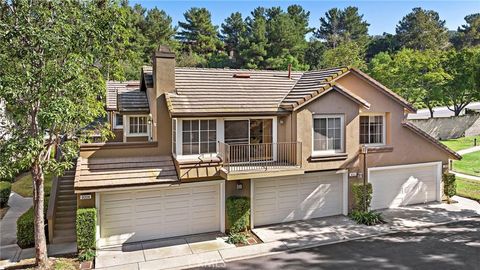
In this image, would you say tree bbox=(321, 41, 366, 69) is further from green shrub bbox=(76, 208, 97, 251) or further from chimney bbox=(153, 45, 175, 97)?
green shrub bbox=(76, 208, 97, 251)

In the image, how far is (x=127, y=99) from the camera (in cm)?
1956

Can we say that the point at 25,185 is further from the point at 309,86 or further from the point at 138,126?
the point at 309,86

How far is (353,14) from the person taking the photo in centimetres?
6694

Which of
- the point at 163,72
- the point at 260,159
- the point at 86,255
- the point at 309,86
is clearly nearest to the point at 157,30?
the point at 163,72

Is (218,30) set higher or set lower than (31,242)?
higher

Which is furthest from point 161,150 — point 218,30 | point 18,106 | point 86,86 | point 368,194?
point 218,30

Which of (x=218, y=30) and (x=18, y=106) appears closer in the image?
(x=18, y=106)

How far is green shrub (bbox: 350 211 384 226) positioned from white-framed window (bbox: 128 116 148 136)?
12.4m

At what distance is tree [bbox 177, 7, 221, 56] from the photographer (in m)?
55.7

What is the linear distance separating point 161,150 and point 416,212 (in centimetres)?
1251

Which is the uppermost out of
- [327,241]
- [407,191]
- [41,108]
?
[41,108]

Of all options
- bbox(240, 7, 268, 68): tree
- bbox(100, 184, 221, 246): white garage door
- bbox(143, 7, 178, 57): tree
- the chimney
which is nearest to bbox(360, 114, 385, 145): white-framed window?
bbox(100, 184, 221, 246): white garage door

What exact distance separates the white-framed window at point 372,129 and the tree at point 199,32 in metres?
42.3

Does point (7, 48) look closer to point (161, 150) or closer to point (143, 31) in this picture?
point (161, 150)
